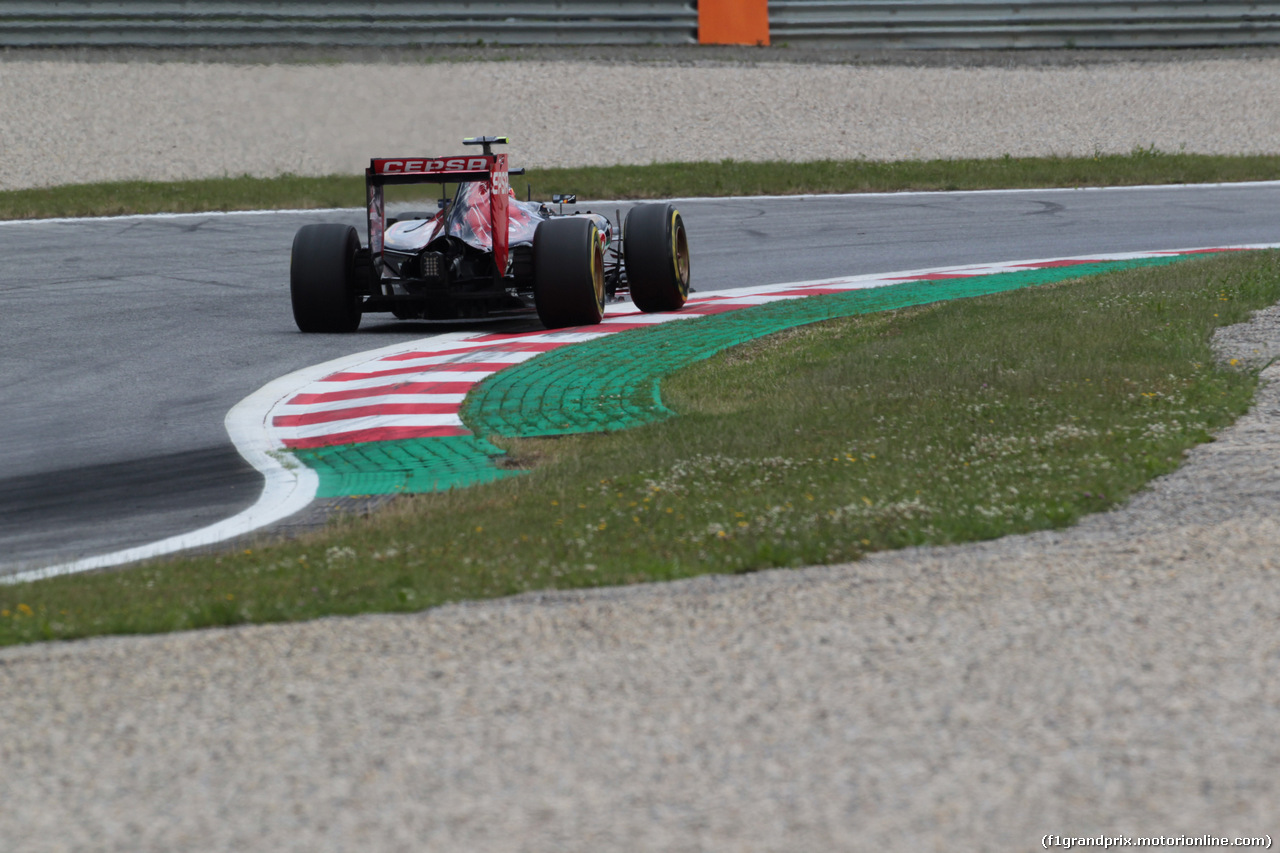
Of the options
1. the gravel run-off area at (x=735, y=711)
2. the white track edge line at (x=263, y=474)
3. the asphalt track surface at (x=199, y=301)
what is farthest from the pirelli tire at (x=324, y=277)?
the gravel run-off area at (x=735, y=711)

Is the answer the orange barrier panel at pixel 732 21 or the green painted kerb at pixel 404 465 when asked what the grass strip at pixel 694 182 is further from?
the green painted kerb at pixel 404 465

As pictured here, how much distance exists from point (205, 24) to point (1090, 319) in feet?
69.7

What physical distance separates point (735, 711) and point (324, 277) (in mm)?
8534

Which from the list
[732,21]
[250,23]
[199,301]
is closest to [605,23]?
[732,21]

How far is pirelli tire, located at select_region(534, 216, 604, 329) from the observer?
11.4 metres

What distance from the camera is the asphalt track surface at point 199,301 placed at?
24.5 ft

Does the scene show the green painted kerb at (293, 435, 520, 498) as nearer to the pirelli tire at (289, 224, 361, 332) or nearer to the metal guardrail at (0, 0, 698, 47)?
the pirelli tire at (289, 224, 361, 332)

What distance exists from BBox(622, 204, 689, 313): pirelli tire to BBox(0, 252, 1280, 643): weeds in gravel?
2.34 m

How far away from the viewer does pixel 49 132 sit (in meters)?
24.5

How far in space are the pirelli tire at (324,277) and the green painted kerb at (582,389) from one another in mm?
2065

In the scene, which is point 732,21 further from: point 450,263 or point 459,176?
point 450,263

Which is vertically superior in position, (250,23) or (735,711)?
(250,23)

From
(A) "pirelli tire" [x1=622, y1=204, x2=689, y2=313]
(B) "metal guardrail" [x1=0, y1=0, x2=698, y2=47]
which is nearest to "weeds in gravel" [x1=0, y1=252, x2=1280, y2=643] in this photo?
(A) "pirelli tire" [x1=622, y1=204, x2=689, y2=313]

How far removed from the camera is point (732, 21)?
28953 millimetres
